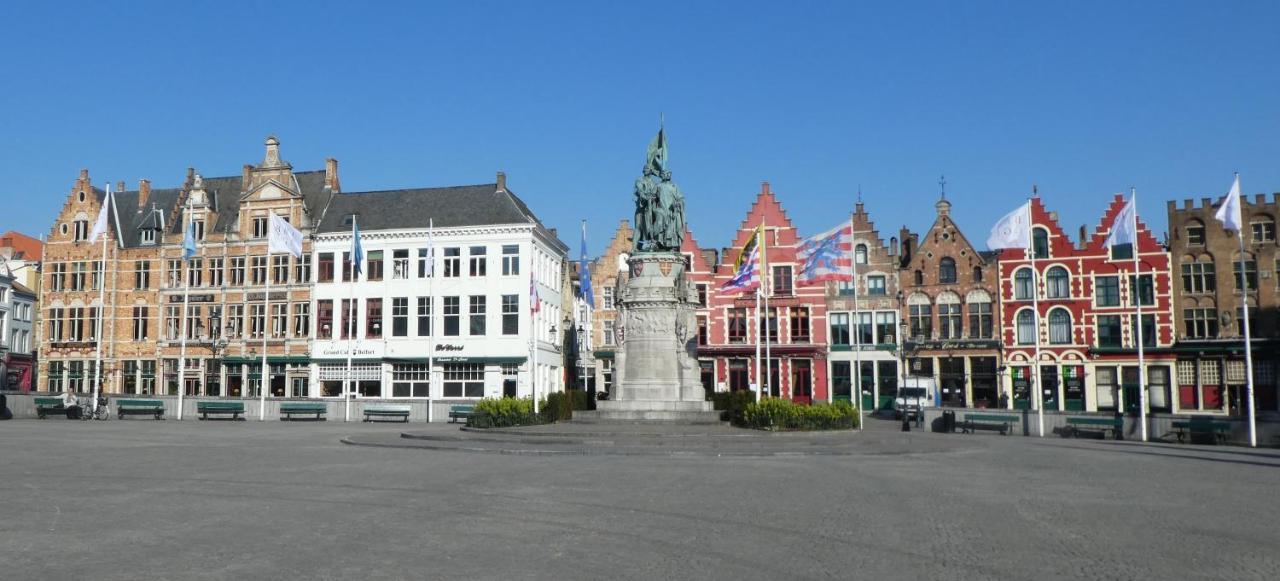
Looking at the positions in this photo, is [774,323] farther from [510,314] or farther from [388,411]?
[388,411]

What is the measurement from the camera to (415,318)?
56500 millimetres

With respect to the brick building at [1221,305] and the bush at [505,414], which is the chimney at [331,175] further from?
the brick building at [1221,305]

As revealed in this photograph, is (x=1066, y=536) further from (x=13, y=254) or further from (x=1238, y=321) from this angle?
(x=13, y=254)

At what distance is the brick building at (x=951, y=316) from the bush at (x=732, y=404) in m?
28.5

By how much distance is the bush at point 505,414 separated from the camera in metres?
30.2

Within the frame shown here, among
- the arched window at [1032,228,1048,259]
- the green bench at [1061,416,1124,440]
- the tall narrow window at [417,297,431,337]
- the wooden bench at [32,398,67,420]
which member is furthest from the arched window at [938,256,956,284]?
the wooden bench at [32,398,67,420]

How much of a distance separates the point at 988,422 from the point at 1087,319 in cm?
2294

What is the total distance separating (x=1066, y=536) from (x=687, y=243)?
51.4m

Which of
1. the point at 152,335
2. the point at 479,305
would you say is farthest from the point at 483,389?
the point at 152,335

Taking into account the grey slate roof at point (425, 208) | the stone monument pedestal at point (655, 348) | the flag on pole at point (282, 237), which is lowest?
the stone monument pedestal at point (655, 348)

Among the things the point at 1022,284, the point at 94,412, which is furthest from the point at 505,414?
the point at 1022,284

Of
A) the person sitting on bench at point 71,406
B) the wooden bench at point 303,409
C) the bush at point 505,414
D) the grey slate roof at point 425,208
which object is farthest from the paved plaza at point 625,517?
the grey slate roof at point 425,208

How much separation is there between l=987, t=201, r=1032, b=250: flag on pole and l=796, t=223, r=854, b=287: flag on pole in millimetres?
5005

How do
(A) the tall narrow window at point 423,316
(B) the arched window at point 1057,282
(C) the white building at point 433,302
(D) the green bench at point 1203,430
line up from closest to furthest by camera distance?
(D) the green bench at point 1203,430 → (C) the white building at point 433,302 → (A) the tall narrow window at point 423,316 → (B) the arched window at point 1057,282
